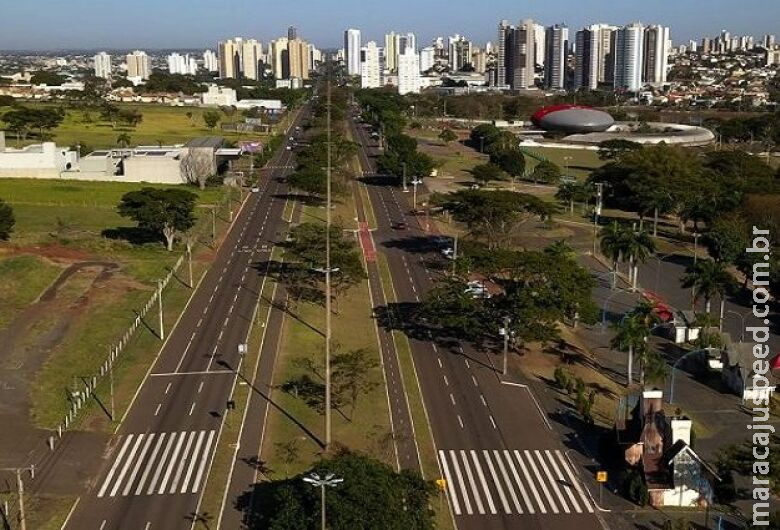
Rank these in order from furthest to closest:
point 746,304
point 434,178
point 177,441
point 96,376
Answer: point 434,178, point 746,304, point 96,376, point 177,441

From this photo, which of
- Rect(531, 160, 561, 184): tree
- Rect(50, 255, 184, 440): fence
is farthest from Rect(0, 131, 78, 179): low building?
Rect(531, 160, 561, 184): tree

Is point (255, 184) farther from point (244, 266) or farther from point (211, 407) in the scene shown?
point (211, 407)

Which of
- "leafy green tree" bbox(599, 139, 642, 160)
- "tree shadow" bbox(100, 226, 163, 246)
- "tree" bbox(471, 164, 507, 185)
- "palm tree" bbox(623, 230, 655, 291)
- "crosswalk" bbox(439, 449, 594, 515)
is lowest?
"crosswalk" bbox(439, 449, 594, 515)

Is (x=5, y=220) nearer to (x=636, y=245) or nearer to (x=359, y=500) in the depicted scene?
(x=636, y=245)

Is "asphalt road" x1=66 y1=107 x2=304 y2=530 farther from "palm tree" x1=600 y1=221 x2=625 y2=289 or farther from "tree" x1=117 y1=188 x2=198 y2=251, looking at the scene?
"palm tree" x1=600 y1=221 x2=625 y2=289

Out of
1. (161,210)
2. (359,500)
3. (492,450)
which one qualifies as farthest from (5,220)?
(359,500)

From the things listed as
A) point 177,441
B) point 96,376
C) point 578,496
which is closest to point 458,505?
point 578,496
